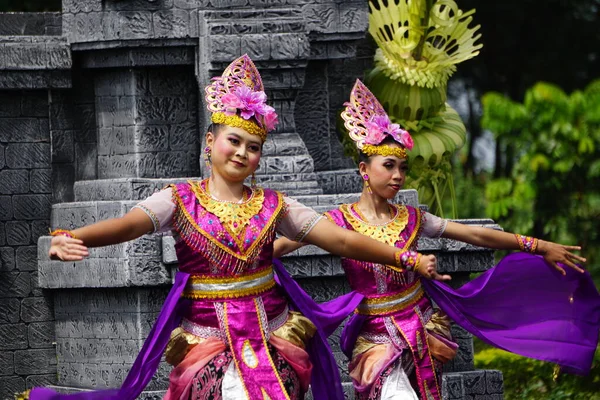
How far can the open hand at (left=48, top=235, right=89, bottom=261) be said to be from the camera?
20.1 feet

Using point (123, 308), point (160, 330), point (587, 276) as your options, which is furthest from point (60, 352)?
point (587, 276)

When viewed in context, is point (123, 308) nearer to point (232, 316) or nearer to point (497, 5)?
point (232, 316)

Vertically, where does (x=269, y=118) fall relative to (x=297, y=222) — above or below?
above

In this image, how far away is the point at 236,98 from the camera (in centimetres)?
677

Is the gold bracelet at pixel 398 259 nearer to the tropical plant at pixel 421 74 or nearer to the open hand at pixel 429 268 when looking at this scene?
the open hand at pixel 429 268

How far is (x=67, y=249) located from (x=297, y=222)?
1.18 m

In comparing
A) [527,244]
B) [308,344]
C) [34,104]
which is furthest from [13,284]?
[527,244]

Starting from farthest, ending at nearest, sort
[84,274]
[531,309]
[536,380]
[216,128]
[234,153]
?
[536,380], [84,274], [531,309], [216,128], [234,153]

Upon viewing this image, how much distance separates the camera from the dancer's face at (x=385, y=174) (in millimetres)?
7461

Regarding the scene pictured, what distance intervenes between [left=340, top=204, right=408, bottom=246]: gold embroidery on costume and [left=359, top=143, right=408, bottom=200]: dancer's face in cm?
13

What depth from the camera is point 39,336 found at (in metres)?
8.92

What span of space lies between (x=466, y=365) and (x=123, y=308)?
6.75 feet

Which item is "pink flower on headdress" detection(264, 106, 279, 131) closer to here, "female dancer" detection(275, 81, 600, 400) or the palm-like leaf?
"female dancer" detection(275, 81, 600, 400)

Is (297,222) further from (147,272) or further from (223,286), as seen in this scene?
(147,272)
